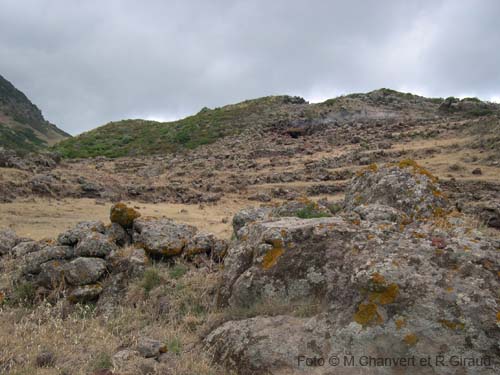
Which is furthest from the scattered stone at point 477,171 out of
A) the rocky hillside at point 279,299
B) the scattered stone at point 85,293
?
the scattered stone at point 85,293

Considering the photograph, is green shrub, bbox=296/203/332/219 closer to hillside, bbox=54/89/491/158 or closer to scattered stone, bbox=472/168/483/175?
scattered stone, bbox=472/168/483/175

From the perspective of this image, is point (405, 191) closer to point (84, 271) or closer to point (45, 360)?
point (84, 271)

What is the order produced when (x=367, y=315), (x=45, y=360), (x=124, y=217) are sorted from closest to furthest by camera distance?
(x=367, y=315) → (x=45, y=360) → (x=124, y=217)

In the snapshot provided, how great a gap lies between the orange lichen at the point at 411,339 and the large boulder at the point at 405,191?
2857mm

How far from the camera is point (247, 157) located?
33.0 meters

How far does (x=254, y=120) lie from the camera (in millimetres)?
46406

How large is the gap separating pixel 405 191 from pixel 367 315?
349 cm

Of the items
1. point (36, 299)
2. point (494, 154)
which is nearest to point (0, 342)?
point (36, 299)

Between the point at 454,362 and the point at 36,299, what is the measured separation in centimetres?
574

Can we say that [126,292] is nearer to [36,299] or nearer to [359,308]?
[36,299]

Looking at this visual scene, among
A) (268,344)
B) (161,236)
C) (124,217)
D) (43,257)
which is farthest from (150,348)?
(124,217)

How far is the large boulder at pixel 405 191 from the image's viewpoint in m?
6.41

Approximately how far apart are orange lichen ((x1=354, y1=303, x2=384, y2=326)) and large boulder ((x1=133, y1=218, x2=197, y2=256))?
3873 mm

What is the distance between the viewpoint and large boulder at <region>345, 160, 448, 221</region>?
21.0ft
